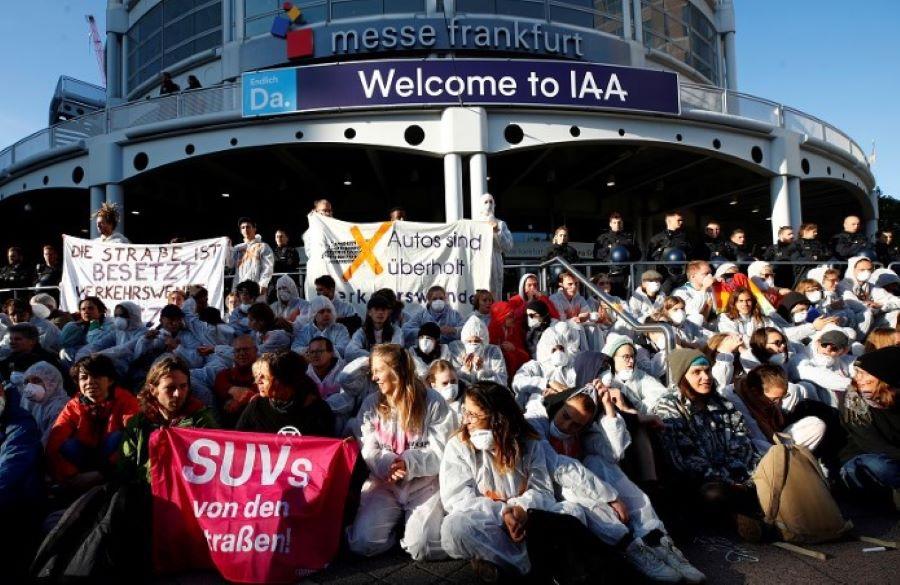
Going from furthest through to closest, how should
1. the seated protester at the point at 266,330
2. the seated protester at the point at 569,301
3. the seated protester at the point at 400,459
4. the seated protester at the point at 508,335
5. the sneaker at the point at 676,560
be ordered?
the seated protester at the point at 569,301
the seated protester at the point at 508,335
the seated protester at the point at 266,330
the seated protester at the point at 400,459
the sneaker at the point at 676,560

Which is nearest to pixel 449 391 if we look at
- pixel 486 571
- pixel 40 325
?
pixel 486 571

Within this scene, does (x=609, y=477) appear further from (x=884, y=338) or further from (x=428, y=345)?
(x=884, y=338)

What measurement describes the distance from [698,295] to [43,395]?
7.52m

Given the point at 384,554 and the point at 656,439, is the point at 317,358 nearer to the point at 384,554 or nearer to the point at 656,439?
the point at 384,554

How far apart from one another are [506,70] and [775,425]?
10.9 meters

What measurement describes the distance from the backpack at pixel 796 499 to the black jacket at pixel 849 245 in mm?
8562

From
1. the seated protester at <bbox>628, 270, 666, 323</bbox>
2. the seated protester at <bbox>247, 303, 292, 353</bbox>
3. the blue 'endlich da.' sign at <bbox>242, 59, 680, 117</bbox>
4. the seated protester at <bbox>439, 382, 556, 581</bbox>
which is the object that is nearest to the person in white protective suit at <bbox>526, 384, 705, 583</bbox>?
the seated protester at <bbox>439, 382, 556, 581</bbox>

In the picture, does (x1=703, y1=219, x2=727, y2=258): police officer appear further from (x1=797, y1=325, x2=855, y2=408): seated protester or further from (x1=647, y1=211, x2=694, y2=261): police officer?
(x1=797, y1=325, x2=855, y2=408): seated protester

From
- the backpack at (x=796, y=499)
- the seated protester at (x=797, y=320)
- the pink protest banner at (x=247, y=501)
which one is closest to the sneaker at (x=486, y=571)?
the pink protest banner at (x=247, y=501)

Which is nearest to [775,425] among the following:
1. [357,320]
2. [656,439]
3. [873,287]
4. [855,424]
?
[855,424]

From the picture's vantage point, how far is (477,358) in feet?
21.6

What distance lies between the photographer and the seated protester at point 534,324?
7598 mm

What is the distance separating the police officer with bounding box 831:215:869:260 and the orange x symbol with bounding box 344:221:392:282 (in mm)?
8344

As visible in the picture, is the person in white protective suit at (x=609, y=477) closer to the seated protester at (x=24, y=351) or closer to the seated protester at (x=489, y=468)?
the seated protester at (x=489, y=468)
